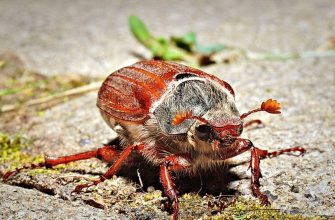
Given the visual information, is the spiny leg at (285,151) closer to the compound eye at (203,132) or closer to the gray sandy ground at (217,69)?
the gray sandy ground at (217,69)

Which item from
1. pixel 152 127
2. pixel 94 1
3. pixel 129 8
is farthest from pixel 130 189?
pixel 94 1

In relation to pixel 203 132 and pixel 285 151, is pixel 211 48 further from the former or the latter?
pixel 203 132

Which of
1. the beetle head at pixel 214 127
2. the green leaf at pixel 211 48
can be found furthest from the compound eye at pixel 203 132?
the green leaf at pixel 211 48

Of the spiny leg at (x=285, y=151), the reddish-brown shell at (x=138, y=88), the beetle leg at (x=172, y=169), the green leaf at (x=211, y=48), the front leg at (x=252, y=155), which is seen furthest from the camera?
the green leaf at (x=211, y=48)

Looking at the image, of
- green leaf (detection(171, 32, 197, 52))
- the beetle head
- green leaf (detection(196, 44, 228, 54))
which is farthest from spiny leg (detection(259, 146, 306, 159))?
green leaf (detection(171, 32, 197, 52))

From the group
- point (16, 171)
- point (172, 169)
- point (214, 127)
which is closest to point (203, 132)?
point (214, 127)

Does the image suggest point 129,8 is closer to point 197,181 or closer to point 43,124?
point 43,124

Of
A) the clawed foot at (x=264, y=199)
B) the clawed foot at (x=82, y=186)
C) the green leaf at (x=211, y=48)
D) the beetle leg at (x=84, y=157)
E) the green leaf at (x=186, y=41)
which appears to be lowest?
the clawed foot at (x=264, y=199)
